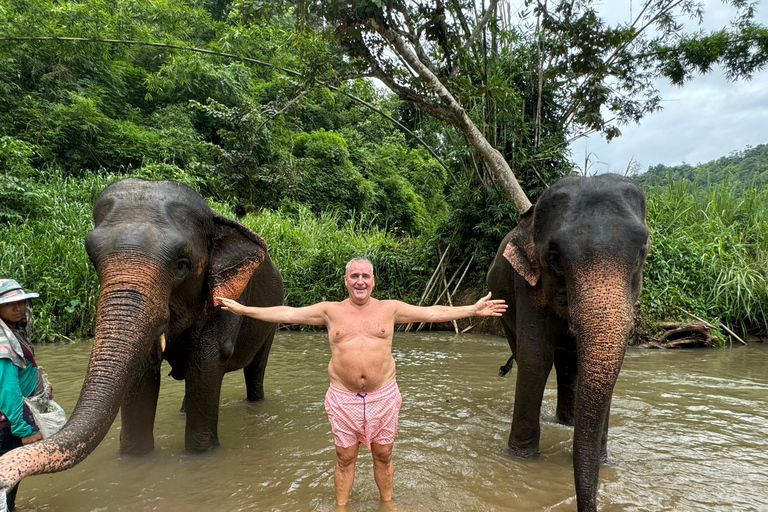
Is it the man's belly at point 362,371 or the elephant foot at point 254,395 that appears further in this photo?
the elephant foot at point 254,395

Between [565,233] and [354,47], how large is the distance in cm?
579

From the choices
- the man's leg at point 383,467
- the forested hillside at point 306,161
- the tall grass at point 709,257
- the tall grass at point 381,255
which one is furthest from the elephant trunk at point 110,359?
the tall grass at point 709,257

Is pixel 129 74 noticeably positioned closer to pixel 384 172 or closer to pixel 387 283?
pixel 384 172

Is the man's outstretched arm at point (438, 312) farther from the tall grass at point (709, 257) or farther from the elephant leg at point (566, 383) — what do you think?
the tall grass at point (709, 257)

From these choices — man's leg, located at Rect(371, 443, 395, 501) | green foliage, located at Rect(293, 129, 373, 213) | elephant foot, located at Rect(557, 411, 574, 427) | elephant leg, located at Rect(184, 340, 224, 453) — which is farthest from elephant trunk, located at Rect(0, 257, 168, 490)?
green foliage, located at Rect(293, 129, 373, 213)

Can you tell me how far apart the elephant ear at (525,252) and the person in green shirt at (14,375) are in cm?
290

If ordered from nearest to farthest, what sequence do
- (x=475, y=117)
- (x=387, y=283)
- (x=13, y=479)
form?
(x=13, y=479)
(x=475, y=117)
(x=387, y=283)

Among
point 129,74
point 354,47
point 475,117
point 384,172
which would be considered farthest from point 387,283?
point 129,74

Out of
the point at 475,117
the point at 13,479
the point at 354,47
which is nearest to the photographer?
the point at 13,479

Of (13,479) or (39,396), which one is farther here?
(39,396)

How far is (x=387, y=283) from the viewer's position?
11.6 metres

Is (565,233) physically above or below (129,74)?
below

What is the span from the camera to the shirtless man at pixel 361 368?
2.67 m

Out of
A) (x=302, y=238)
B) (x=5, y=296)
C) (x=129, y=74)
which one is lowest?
(x=5, y=296)
